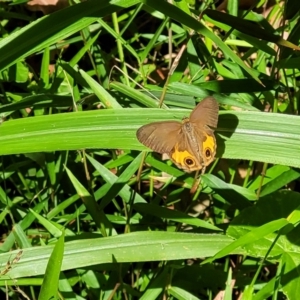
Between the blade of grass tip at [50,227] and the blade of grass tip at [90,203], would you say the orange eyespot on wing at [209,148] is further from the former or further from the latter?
the blade of grass tip at [50,227]

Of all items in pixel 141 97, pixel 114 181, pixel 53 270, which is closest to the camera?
pixel 53 270

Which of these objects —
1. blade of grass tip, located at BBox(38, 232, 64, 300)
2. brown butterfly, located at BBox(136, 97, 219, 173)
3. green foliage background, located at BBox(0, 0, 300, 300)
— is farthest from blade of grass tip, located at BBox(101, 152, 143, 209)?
blade of grass tip, located at BBox(38, 232, 64, 300)

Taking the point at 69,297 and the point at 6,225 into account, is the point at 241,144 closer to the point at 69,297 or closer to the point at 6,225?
the point at 69,297

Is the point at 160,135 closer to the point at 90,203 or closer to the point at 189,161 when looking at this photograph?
the point at 189,161

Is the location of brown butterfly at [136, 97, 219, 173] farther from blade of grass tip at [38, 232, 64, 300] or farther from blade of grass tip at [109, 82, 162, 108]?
blade of grass tip at [38, 232, 64, 300]

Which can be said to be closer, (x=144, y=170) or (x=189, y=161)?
(x=189, y=161)

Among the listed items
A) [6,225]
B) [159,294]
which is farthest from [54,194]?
[159,294]

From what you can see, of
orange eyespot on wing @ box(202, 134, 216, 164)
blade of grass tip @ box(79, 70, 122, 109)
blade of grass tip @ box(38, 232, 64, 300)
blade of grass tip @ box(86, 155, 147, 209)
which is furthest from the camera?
blade of grass tip @ box(86, 155, 147, 209)

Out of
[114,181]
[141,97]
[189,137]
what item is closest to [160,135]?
[189,137]

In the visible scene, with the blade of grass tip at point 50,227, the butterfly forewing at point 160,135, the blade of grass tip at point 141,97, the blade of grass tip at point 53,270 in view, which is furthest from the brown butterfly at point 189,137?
the blade of grass tip at point 50,227
